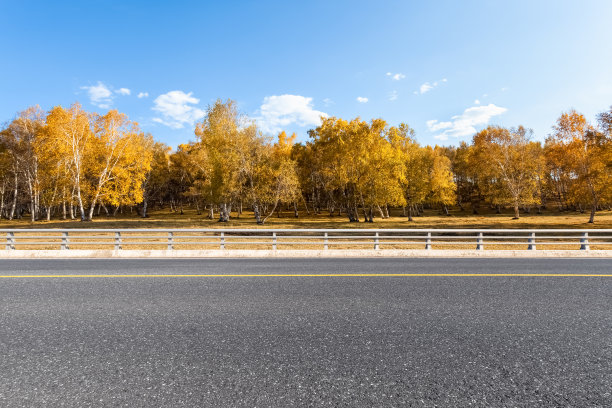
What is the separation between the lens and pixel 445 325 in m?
3.90

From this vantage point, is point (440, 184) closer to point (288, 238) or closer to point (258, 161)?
point (258, 161)

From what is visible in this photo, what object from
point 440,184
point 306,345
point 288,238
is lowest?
point 288,238

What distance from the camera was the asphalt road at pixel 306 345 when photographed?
8.05ft

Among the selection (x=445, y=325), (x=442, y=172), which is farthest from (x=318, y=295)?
(x=442, y=172)

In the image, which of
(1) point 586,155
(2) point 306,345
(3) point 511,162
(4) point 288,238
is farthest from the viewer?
(3) point 511,162

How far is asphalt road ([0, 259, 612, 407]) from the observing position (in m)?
2.46

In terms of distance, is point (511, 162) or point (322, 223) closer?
point (322, 223)

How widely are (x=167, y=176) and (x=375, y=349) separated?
5832 cm

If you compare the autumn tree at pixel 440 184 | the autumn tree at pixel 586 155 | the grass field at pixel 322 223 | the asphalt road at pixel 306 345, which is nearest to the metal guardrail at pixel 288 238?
the asphalt road at pixel 306 345

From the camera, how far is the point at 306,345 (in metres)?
3.36

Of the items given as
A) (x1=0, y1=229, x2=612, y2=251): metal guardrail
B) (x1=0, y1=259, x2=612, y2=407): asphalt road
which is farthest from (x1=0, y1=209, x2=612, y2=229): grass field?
(x1=0, y1=259, x2=612, y2=407): asphalt road

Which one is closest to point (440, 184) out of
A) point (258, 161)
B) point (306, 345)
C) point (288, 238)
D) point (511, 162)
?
point (511, 162)

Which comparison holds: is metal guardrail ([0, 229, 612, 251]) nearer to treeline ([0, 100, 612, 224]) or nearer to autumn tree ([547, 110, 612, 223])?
treeline ([0, 100, 612, 224])

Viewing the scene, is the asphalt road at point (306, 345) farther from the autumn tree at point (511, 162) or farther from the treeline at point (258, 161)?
the autumn tree at point (511, 162)
